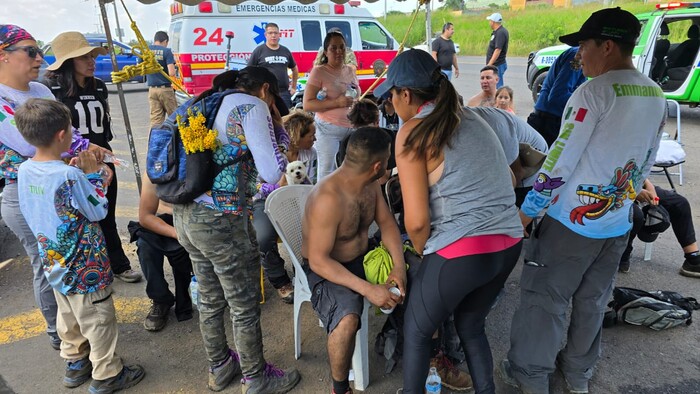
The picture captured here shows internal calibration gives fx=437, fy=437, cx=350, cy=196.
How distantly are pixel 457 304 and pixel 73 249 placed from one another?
1.96m

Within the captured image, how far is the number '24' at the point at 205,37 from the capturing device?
349 inches

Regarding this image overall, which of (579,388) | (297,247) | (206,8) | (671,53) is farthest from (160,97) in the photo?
(671,53)

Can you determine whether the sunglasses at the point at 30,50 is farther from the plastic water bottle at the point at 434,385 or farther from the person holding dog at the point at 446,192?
the plastic water bottle at the point at 434,385

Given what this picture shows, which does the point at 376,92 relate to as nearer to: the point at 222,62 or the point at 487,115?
the point at 487,115

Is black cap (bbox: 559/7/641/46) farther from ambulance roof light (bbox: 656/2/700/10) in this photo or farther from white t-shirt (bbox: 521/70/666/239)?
ambulance roof light (bbox: 656/2/700/10)

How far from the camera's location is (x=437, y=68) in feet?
6.21

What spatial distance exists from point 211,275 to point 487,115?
173 centimetres

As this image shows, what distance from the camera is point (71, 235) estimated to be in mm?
2268

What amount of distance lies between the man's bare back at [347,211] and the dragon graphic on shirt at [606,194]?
40.9 inches

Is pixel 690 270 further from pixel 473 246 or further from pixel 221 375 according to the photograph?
pixel 221 375

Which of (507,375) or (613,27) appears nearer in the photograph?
(613,27)

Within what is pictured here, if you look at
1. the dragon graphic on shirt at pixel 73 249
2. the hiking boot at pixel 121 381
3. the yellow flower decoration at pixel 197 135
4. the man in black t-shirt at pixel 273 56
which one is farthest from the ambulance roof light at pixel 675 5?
the hiking boot at pixel 121 381

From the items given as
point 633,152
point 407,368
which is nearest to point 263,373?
point 407,368

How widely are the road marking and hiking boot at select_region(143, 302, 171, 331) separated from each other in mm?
168
